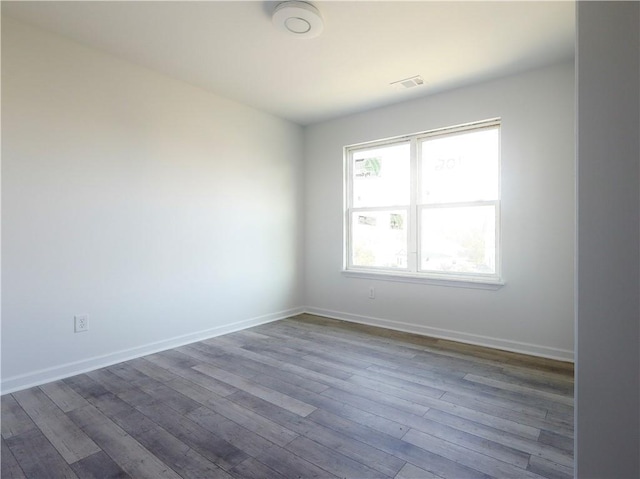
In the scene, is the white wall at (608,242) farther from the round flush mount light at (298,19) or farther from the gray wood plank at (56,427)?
the gray wood plank at (56,427)

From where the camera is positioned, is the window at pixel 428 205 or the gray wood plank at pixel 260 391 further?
the window at pixel 428 205

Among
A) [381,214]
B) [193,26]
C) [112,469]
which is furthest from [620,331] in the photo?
[381,214]

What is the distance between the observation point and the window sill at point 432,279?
319 centimetres

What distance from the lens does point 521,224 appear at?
3.03m

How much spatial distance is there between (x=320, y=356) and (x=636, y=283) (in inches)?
95.0

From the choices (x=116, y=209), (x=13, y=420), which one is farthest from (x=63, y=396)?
(x=116, y=209)

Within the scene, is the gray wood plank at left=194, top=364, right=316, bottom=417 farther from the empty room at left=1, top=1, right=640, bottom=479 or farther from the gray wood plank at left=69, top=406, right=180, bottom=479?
the gray wood plank at left=69, top=406, right=180, bottom=479

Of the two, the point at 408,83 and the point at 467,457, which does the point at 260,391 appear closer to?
the point at 467,457

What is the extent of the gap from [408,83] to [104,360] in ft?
12.0

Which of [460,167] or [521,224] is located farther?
[460,167]

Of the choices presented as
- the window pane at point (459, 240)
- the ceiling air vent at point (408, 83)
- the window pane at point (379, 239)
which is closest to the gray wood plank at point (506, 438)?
the window pane at point (459, 240)

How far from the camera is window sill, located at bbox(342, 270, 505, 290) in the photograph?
3193mm

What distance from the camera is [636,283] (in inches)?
33.7

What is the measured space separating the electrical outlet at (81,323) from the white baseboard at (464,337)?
2637 millimetres
